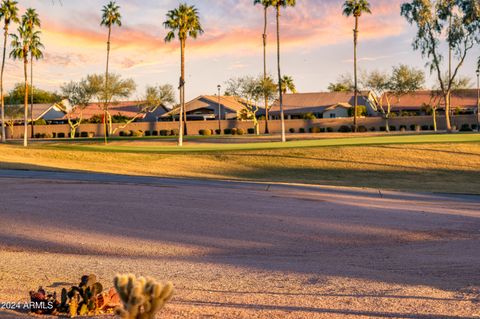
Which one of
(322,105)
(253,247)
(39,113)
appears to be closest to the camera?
(253,247)

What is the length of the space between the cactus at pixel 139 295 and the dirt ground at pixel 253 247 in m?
3.55

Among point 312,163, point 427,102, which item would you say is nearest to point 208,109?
point 427,102

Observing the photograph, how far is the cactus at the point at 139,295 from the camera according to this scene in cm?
410

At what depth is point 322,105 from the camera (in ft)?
354

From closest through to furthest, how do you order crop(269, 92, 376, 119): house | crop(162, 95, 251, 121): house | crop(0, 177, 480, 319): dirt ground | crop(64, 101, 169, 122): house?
crop(0, 177, 480, 319): dirt ground < crop(269, 92, 376, 119): house < crop(64, 101, 169, 122): house < crop(162, 95, 251, 121): house

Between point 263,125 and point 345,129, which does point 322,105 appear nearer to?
point 263,125

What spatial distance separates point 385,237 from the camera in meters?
14.8

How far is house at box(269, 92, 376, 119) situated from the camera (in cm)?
10606

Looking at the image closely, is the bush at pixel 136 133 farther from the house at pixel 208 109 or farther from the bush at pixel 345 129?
the bush at pixel 345 129

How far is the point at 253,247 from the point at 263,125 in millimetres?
81376

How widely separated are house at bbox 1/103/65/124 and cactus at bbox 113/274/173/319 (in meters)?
107

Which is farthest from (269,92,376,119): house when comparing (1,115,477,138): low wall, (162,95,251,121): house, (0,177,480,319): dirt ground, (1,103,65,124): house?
(0,177,480,319): dirt ground

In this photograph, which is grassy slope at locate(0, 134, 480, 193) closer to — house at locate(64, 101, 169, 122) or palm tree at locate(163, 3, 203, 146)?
palm tree at locate(163, 3, 203, 146)

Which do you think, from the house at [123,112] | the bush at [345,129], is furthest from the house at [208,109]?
the bush at [345,129]
